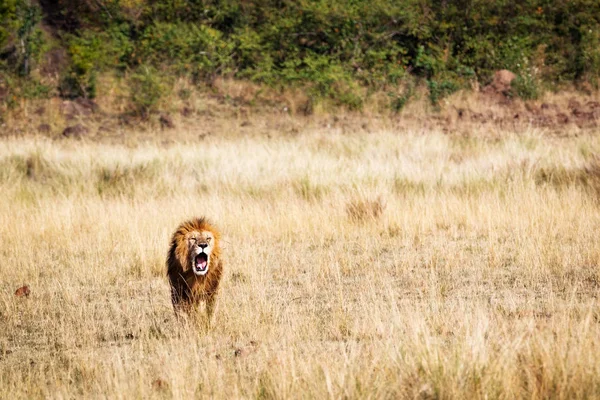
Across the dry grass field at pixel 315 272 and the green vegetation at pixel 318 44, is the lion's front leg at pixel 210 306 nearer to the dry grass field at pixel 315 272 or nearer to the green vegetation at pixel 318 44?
the dry grass field at pixel 315 272

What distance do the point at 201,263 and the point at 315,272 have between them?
1914mm

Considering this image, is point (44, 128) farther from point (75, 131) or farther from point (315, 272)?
point (315, 272)

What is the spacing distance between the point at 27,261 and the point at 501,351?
4.77 metres

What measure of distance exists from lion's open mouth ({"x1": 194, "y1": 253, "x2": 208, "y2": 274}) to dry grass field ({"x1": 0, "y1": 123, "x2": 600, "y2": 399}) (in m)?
0.36

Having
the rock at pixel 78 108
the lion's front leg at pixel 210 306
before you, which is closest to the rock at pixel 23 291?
the lion's front leg at pixel 210 306

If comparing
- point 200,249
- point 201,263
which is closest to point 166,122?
point 201,263

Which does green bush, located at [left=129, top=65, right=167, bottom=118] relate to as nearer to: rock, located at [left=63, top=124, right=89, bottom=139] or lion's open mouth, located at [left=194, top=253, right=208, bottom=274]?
rock, located at [left=63, top=124, right=89, bottom=139]

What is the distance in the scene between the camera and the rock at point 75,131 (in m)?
15.5

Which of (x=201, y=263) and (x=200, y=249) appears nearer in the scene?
(x=200, y=249)

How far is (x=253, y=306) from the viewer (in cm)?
538

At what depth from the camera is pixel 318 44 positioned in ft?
68.3

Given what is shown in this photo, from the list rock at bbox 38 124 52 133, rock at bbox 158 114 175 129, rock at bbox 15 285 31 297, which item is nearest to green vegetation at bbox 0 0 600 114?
rock at bbox 158 114 175 129

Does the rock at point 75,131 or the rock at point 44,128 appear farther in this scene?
the rock at point 44,128

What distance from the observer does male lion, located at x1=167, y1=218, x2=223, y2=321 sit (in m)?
4.66
